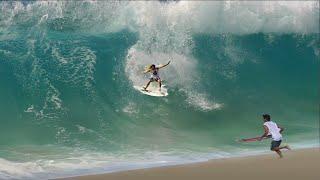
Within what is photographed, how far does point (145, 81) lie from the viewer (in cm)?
1573

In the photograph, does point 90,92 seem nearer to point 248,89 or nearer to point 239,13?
point 248,89

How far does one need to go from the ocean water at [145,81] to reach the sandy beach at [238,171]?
729mm

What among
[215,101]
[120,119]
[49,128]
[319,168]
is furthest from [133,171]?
[215,101]

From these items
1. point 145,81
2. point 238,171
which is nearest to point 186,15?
point 145,81

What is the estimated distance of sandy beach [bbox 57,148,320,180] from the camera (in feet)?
24.6

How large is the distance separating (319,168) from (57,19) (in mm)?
15477

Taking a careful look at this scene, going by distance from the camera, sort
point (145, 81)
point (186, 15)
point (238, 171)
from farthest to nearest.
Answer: point (186, 15)
point (145, 81)
point (238, 171)

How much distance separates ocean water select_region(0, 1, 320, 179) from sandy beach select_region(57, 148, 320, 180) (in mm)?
729

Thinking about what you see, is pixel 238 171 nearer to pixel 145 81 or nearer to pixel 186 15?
pixel 145 81

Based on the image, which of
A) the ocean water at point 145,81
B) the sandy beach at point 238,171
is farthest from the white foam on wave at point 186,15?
the sandy beach at point 238,171

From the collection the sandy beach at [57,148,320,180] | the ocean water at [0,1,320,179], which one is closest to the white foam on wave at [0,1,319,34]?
the ocean water at [0,1,320,179]

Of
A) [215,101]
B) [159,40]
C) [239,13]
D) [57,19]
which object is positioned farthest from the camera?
[239,13]

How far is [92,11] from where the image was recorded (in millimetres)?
22188

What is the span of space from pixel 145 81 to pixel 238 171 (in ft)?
26.7
